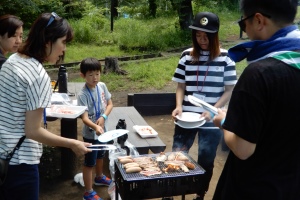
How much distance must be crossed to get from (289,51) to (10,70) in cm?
157

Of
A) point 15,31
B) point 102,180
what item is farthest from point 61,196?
point 15,31

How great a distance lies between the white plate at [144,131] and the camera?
410cm

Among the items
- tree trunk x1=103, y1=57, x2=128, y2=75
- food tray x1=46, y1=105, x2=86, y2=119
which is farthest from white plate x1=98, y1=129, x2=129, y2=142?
tree trunk x1=103, y1=57, x2=128, y2=75

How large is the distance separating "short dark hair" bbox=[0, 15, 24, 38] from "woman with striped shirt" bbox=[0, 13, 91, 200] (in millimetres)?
1305

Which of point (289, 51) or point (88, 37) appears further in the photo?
point (88, 37)

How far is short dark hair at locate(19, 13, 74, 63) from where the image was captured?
2.15 metres

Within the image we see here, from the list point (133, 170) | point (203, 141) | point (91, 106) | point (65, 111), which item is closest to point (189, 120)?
point (203, 141)

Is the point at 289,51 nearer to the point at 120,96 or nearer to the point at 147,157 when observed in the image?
the point at 147,157

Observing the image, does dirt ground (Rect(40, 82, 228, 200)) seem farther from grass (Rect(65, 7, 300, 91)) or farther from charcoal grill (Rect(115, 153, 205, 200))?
grass (Rect(65, 7, 300, 91))

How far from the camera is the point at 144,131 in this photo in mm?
4227

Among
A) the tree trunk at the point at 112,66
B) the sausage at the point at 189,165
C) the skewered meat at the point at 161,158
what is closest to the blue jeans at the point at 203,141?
the skewered meat at the point at 161,158

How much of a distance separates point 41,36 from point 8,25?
1380mm

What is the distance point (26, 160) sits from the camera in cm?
218

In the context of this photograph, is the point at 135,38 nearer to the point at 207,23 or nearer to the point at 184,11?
the point at 184,11
